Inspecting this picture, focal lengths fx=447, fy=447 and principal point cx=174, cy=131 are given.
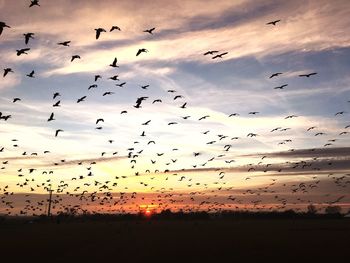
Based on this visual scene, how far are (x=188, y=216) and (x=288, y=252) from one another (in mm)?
145571

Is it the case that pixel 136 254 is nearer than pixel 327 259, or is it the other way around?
pixel 327 259

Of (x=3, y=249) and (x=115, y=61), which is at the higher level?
(x=115, y=61)

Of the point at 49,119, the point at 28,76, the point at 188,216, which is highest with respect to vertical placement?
the point at 28,76

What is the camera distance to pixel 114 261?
118 feet

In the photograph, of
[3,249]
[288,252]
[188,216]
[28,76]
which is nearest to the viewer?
[28,76]

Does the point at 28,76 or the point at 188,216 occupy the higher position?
the point at 28,76

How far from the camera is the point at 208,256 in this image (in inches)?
1542

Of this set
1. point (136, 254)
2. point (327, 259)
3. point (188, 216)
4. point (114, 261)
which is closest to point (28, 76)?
point (114, 261)

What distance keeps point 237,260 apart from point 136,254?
32.8 feet

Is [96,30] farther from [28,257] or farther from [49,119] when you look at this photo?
[28,257]

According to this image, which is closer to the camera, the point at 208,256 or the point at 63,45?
the point at 63,45

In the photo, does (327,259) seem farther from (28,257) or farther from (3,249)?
(3,249)

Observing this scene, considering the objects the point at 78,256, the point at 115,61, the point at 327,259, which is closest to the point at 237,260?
the point at 327,259

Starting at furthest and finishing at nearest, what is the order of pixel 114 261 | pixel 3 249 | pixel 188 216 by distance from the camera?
pixel 188 216, pixel 3 249, pixel 114 261
